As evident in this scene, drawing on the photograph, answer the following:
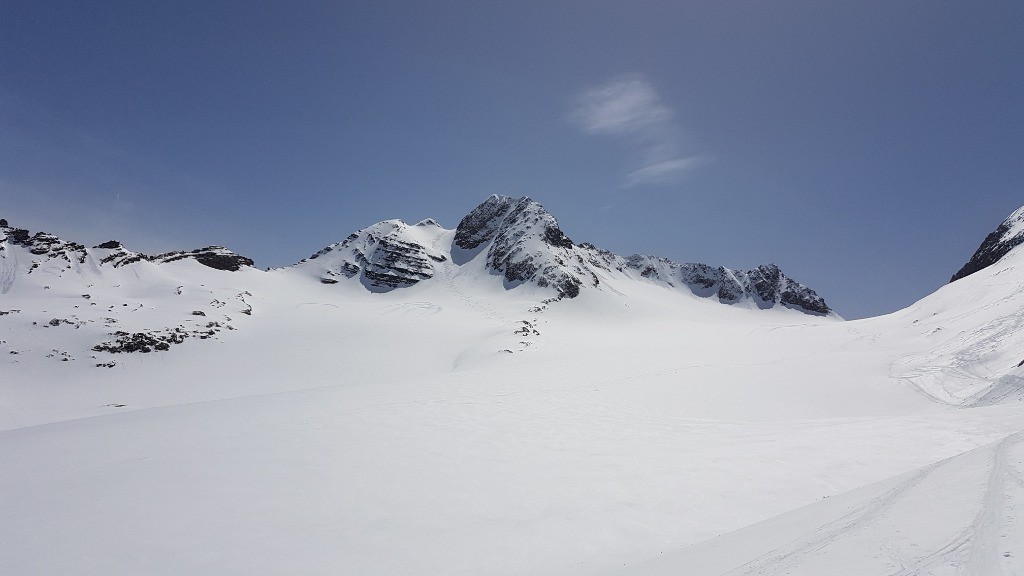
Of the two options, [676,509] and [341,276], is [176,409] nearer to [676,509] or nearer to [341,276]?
[676,509]

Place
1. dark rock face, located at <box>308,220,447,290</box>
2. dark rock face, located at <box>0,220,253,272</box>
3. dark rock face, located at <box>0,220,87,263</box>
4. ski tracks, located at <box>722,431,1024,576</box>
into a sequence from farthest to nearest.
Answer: dark rock face, located at <box>308,220,447,290</box> → dark rock face, located at <box>0,220,253,272</box> → dark rock face, located at <box>0,220,87,263</box> → ski tracks, located at <box>722,431,1024,576</box>

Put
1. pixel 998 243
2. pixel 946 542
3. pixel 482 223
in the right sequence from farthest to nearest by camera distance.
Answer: pixel 482 223, pixel 998 243, pixel 946 542

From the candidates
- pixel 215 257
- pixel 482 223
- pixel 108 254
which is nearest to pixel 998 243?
pixel 482 223

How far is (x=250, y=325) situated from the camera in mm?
44469

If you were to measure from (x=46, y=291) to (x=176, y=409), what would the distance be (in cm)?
4075

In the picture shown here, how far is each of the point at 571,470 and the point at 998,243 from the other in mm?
72409

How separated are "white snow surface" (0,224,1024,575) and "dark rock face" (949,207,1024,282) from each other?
3129 cm

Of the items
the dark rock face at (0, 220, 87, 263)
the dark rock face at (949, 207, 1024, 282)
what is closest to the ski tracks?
the dark rock face at (949, 207, 1024, 282)

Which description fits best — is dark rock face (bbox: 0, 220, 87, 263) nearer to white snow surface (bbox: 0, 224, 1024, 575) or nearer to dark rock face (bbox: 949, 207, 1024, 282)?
white snow surface (bbox: 0, 224, 1024, 575)

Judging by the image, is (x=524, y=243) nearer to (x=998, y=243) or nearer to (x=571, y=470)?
(x=998, y=243)

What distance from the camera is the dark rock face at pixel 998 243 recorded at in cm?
4581

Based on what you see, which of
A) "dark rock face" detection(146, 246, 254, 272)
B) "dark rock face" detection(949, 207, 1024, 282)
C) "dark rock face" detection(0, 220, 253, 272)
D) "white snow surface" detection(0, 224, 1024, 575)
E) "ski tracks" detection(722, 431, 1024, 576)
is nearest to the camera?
"ski tracks" detection(722, 431, 1024, 576)

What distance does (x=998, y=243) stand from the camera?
161 ft

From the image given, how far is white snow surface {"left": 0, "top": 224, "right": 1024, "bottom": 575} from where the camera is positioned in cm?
539
